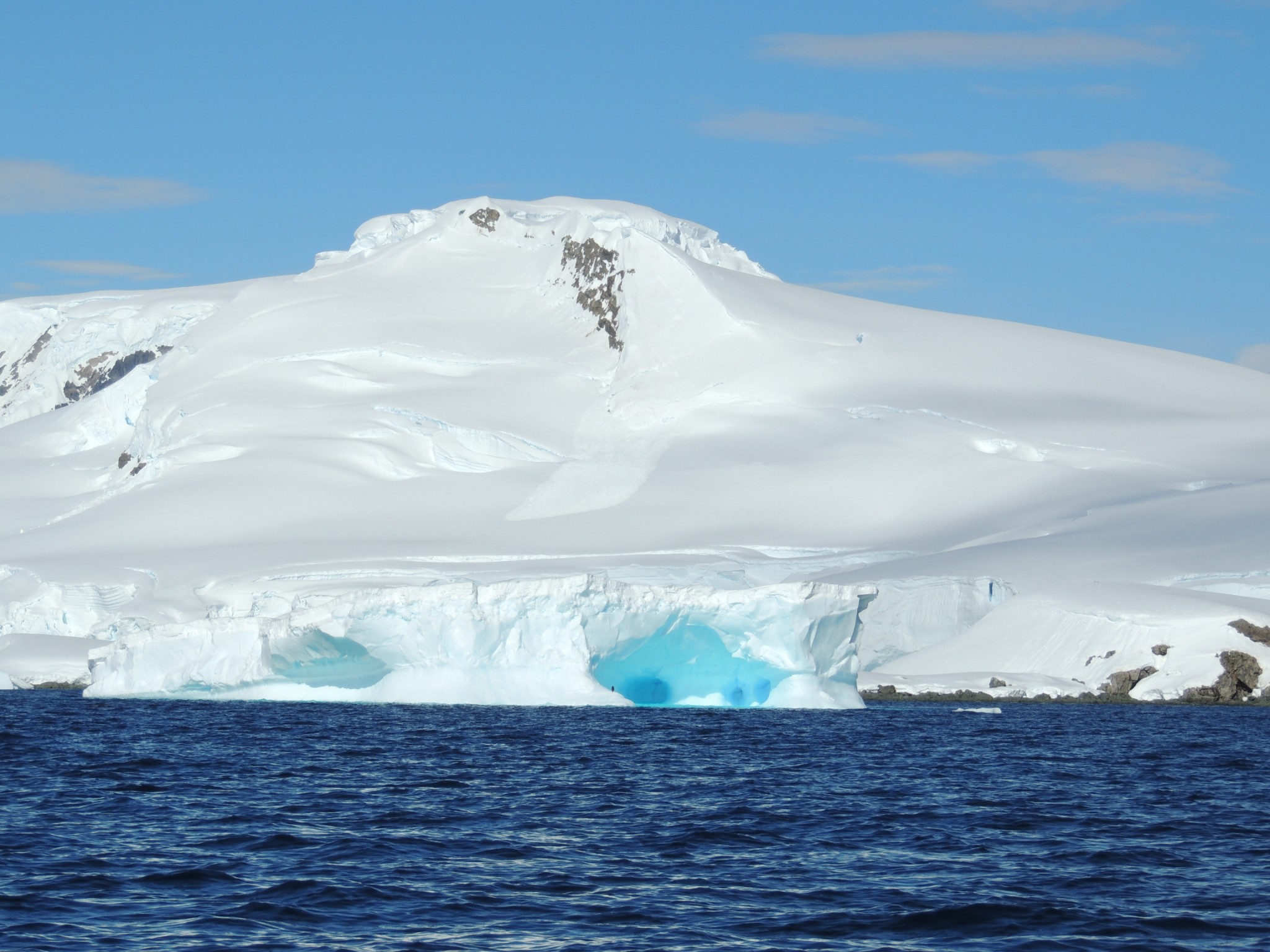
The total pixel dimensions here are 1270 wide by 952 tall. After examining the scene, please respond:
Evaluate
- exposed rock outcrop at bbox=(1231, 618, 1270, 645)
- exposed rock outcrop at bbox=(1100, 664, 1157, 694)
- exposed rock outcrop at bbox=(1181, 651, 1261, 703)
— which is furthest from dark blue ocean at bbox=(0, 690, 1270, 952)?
exposed rock outcrop at bbox=(1231, 618, 1270, 645)

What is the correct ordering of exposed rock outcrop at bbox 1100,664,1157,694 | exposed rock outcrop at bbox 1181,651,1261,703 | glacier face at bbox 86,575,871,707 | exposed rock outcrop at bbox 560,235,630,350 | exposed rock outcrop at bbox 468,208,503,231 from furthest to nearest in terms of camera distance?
exposed rock outcrop at bbox 468,208,503,231 < exposed rock outcrop at bbox 560,235,630,350 < exposed rock outcrop at bbox 1100,664,1157,694 < exposed rock outcrop at bbox 1181,651,1261,703 < glacier face at bbox 86,575,871,707

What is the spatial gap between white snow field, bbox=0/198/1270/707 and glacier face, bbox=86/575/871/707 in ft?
0.28

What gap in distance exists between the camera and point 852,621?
38188mm

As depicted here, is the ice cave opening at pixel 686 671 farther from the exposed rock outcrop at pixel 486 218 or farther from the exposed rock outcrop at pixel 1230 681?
the exposed rock outcrop at pixel 486 218

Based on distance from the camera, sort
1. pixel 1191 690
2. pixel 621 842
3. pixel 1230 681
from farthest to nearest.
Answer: pixel 1191 690, pixel 1230 681, pixel 621 842

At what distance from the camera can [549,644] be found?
121 ft

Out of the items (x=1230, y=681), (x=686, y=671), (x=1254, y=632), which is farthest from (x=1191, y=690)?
(x=686, y=671)

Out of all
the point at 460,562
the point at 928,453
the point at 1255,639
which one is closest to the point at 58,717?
the point at 460,562

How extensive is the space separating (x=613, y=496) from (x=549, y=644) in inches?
1433

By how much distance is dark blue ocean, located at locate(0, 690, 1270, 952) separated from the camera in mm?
13375

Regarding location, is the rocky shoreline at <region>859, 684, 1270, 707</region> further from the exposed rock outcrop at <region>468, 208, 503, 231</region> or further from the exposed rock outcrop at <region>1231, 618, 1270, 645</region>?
→ the exposed rock outcrop at <region>468, 208, 503, 231</region>

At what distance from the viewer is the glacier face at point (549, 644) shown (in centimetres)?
3659

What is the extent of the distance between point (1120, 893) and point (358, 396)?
72841mm

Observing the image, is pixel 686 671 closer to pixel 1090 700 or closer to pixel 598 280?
pixel 1090 700
